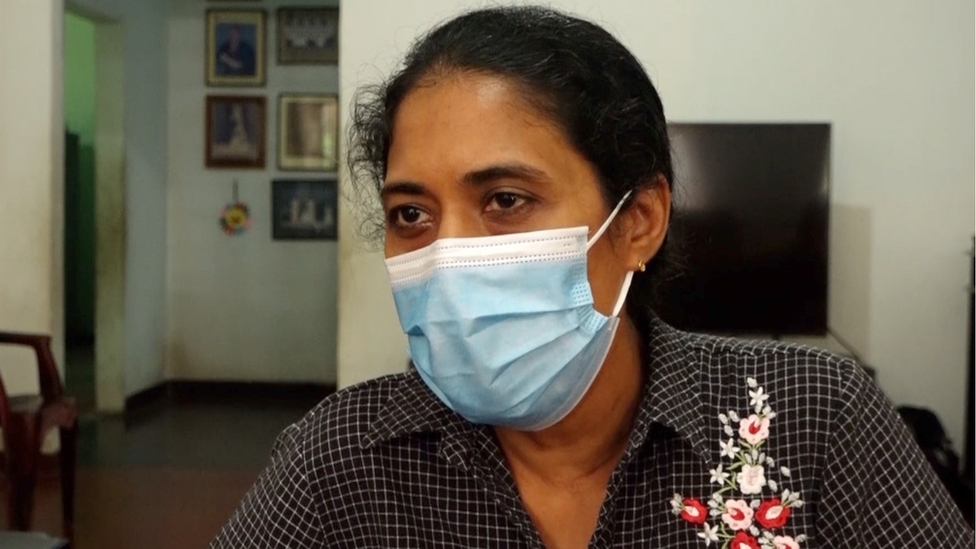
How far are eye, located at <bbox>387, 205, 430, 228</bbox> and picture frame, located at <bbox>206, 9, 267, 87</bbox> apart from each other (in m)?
4.76

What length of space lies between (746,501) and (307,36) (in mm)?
4990

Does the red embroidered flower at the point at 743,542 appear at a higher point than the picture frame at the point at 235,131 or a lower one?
lower

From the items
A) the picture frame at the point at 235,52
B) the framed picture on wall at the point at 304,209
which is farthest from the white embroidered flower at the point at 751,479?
the picture frame at the point at 235,52

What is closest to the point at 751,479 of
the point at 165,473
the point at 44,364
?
the point at 44,364

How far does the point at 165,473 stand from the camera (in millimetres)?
3834

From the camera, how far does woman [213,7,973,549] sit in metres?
0.97

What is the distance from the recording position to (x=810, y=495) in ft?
3.20

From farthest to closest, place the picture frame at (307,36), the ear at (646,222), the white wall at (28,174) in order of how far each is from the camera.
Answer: the picture frame at (307,36)
the white wall at (28,174)
the ear at (646,222)

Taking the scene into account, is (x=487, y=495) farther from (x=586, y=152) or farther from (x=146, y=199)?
(x=146, y=199)

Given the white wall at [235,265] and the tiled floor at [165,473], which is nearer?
the tiled floor at [165,473]

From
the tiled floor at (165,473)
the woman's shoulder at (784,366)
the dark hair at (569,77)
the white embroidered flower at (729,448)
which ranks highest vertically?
the dark hair at (569,77)

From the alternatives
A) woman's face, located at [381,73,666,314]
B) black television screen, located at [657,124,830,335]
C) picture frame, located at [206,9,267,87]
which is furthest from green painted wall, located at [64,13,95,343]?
woman's face, located at [381,73,666,314]

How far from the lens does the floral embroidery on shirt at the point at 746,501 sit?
3.18ft

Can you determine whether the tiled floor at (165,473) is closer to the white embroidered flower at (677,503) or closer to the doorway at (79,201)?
the doorway at (79,201)
